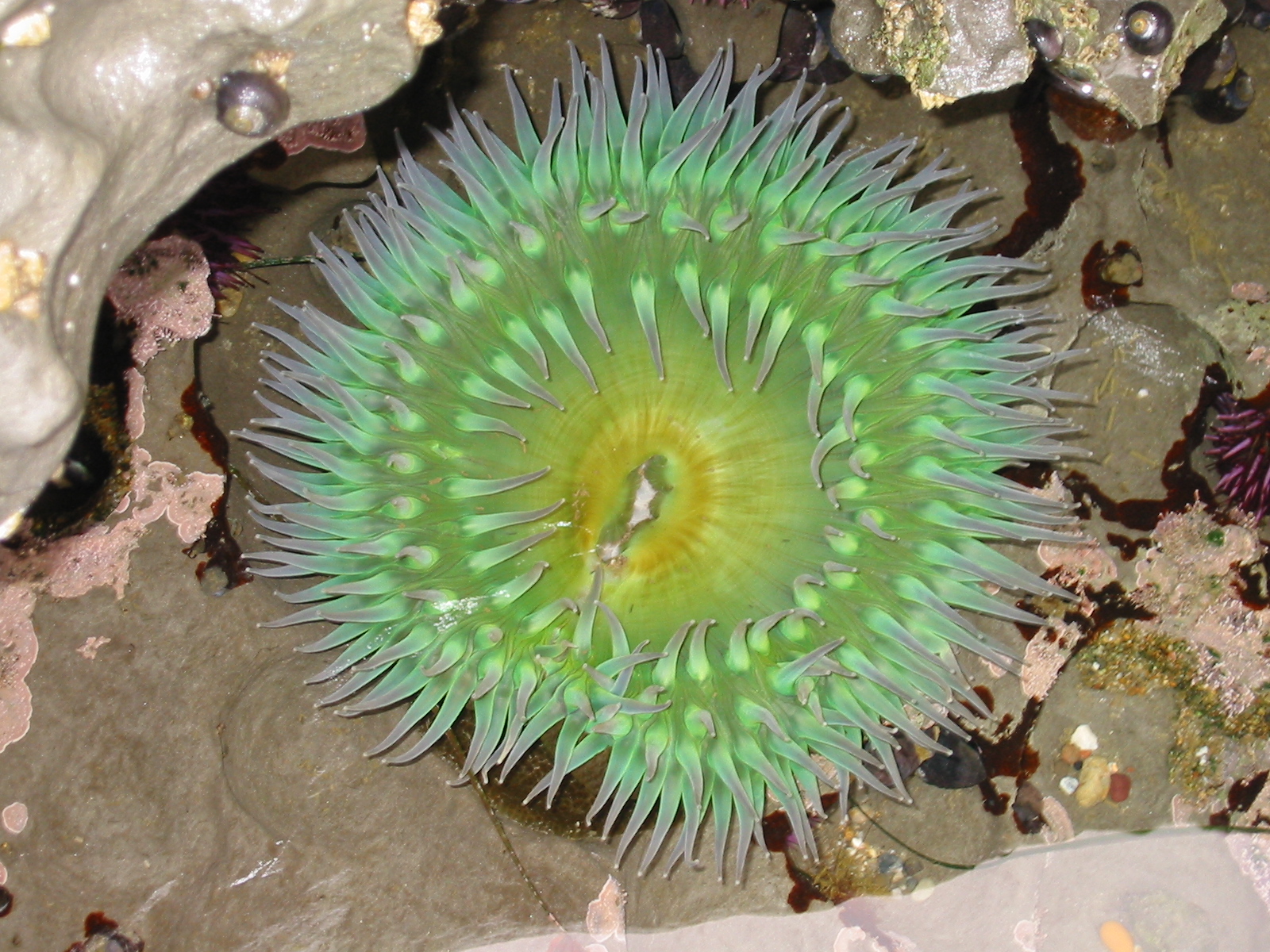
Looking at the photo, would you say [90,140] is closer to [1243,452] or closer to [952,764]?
[952,764]

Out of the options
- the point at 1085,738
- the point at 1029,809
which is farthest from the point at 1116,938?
the point at 1085,738

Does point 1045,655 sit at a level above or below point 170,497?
above

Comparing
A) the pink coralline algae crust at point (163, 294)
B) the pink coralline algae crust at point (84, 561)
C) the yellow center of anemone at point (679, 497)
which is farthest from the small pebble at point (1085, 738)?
the pink coralline algae crust at point (163, 294)

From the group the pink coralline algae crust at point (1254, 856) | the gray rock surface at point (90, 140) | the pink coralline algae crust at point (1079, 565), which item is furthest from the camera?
the pink coralline algae crust at point (1254, 856)

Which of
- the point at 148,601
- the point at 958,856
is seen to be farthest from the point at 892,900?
the point at 148,601

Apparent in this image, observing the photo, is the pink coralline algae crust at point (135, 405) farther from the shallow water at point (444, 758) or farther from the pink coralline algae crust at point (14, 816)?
the pink coralline algae crust at point (14, 816)

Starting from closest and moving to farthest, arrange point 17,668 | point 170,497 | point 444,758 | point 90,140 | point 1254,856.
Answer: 1. point 90,140
2. point 17,668
3. point 170,497
4. point 444,758
5. point 1254,856
